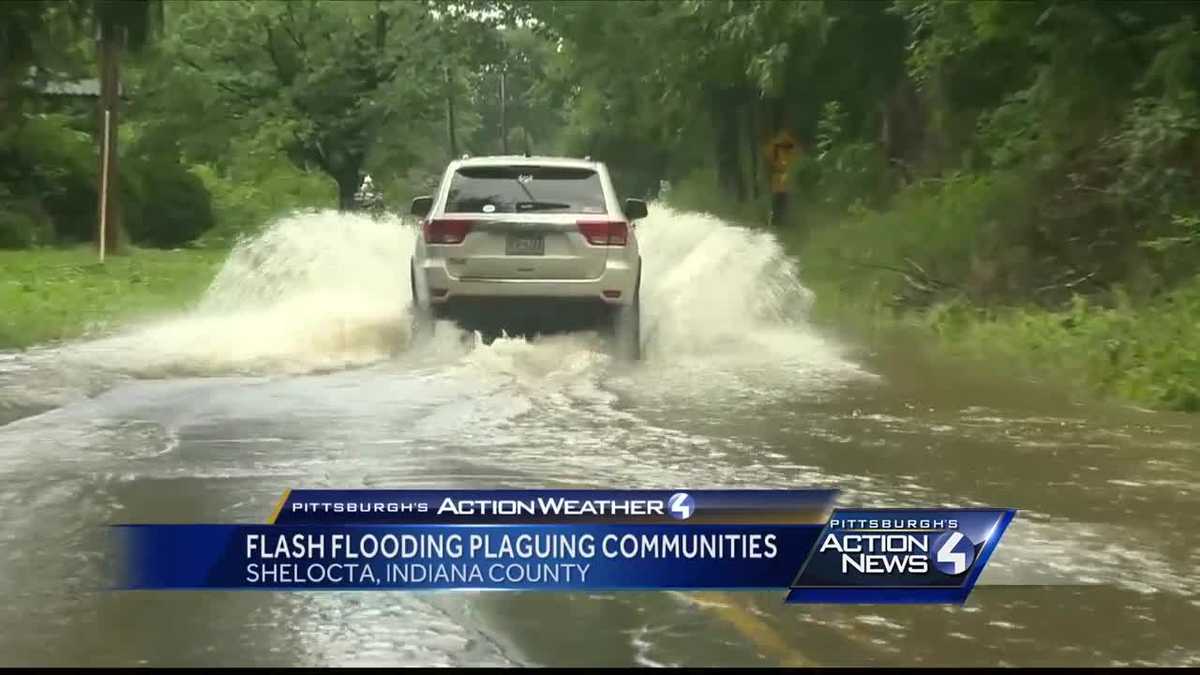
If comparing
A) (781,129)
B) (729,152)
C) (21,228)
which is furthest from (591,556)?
(729,152)

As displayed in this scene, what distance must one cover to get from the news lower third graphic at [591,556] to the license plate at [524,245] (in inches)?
298

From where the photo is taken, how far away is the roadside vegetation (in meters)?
17.6

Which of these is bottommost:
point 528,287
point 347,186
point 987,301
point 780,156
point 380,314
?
point 380,314

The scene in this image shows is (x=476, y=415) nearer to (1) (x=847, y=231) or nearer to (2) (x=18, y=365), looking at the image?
(2) (x=18, y=365)

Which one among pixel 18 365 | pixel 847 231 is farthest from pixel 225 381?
pixel 847 231

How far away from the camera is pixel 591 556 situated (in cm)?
627

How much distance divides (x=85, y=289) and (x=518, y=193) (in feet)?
37.6

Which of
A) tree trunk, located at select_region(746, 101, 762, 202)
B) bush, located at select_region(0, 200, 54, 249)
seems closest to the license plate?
tree trunk, located at select_region(746, 101, 762, 202)

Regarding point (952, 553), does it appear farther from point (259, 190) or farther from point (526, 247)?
point (259, 190)

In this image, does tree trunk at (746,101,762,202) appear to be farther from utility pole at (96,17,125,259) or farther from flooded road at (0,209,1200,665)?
flooded road at (0,209,1200,665)

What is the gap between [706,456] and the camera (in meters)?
9.72

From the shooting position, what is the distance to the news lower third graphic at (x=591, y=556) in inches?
243

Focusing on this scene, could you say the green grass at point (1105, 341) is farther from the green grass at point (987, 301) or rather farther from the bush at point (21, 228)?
the bush at point (21, 228)

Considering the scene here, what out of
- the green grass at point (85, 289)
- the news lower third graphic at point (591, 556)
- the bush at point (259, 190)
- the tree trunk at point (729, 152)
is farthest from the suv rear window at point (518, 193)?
the bush at point (259, 190)
